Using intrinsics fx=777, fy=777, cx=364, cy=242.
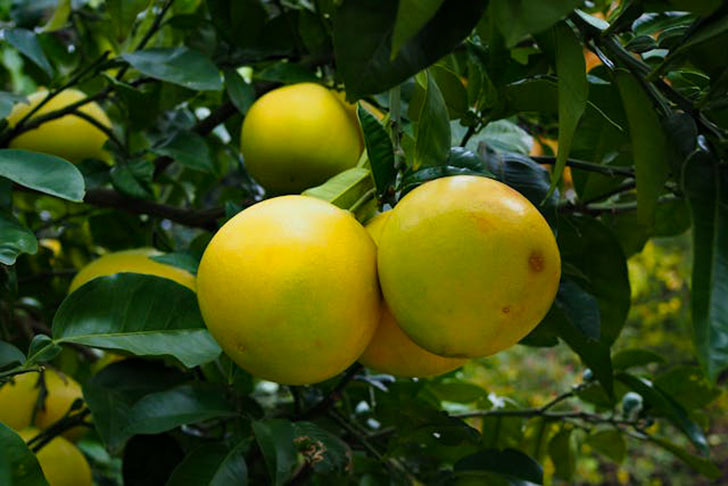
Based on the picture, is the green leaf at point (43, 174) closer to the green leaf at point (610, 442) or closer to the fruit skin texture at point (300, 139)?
the fruit skin texture at point (300, 139)

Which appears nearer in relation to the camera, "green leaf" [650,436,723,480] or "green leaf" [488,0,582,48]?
"green leaf" [488,0,582,48]

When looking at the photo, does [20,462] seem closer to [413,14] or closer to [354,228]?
[354,228]

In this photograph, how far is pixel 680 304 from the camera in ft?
10.5

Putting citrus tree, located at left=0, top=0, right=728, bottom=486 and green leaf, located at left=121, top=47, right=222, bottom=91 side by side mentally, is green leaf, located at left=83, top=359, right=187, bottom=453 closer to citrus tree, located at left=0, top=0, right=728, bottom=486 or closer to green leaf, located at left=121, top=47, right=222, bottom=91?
citrus tree, located at left=0, top=0, right=728, bottom=486

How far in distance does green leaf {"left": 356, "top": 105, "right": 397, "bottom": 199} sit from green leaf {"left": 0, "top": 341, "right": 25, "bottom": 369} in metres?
0.31

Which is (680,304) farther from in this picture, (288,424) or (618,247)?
(288,424)

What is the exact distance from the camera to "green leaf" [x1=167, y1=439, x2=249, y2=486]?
2.15 feet

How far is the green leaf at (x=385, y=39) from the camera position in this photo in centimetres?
41

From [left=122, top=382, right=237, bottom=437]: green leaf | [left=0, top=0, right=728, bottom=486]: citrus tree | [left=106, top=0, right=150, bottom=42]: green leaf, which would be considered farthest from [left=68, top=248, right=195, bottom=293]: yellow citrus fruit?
[left=106, top=0, right=150, bottom=42]: green leaf

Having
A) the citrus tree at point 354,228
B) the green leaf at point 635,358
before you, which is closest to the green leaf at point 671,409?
the citrus tree at point 354,228

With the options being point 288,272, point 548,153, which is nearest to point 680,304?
point 548,153

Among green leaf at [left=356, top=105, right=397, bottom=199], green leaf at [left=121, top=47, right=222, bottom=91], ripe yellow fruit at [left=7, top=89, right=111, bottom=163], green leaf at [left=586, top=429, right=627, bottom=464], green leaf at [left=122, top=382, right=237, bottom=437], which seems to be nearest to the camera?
green leaf at [left=356, top=105, right=397, bottom=199]

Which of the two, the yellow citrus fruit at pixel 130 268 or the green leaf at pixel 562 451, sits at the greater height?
the yellow citrus fruit at pixel 130 268

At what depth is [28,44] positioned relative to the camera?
910 mm
